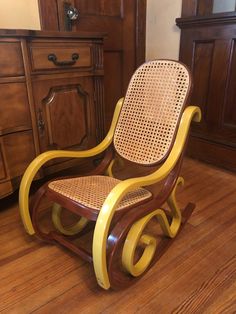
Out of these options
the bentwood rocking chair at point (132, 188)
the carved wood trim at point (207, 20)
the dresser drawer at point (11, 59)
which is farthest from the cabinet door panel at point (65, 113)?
the carved wood trim at point (207, 20)

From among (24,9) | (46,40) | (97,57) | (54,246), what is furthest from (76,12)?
(54,246)

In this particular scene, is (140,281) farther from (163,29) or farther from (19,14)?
(163,29)

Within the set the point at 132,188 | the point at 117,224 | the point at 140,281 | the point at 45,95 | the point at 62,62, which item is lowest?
the point at 140,281

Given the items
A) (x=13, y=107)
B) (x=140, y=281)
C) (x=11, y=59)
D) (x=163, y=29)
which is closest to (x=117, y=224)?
(x=140, y=281)

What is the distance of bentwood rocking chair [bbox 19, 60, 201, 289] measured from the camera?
2.75ft

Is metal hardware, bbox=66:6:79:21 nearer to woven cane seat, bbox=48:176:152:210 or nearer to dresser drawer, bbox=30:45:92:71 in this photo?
dresser drawer, bbox=30:45:92:71

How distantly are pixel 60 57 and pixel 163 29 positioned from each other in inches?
45.3

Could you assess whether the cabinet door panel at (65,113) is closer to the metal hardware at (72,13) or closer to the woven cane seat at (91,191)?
the woven cane seat at (91,191)

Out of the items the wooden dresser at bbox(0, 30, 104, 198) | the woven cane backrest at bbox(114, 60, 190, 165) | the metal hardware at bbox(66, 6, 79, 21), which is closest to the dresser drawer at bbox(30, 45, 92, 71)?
the wooden dresser at bbox(0, 30, 104, 198)

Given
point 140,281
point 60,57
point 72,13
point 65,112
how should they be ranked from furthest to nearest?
point 72,13
point 65,112
point 60,57
point 140,281

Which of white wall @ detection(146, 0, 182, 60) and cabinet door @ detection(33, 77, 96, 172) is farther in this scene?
white wall @ detection(146, 0, 182, 60)

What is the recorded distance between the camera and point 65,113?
4.52 feet

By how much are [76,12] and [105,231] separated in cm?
149

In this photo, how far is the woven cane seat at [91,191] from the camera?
922 millimetres
